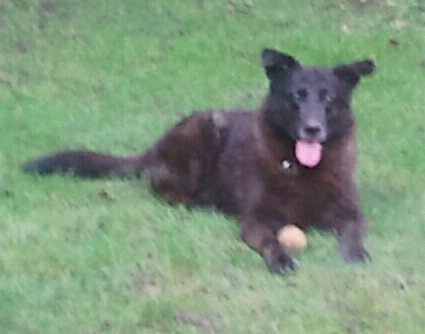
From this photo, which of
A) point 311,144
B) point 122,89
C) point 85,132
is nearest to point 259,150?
point 311,144

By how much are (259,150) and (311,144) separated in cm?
33

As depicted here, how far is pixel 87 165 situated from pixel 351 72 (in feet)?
6.28

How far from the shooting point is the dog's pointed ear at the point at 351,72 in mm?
7496

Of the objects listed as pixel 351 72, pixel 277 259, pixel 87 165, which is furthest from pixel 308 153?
pixel 87 165

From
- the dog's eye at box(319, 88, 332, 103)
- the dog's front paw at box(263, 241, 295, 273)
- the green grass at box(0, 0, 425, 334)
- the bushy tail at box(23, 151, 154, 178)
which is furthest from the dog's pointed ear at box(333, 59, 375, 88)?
the bushy tail at box(23, 151, 154, 178)

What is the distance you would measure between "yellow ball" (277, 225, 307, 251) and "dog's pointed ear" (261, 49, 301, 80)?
0.94 metres

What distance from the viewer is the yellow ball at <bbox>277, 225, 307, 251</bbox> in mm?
7051

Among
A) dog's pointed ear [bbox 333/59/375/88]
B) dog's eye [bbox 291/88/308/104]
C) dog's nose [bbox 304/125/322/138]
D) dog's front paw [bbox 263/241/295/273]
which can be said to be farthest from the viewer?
dog's pointed ear [bbox 333/59/375/88]

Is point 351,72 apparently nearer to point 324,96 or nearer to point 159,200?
point 324,96

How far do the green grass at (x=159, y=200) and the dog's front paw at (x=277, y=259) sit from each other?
64 mm

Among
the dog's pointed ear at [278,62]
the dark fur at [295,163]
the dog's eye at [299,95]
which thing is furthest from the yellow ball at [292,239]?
the dog's pointed ear at [278,62]

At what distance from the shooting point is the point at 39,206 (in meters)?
7.84

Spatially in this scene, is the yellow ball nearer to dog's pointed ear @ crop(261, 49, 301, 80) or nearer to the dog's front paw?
the dog's front paw

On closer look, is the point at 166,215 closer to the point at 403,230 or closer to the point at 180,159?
the point at 180,159
